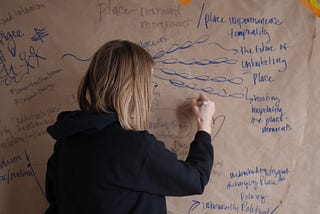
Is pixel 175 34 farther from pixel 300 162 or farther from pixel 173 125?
pixel 300 162

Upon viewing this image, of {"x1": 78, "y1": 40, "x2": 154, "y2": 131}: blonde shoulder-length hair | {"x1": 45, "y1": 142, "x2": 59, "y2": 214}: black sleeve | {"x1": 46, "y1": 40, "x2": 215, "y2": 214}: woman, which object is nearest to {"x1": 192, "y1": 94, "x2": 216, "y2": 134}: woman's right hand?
{"x1": 46, "y1": 40, "x2": 215, "y2": 214}: woman

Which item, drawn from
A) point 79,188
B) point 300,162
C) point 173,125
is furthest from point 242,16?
point 79,188

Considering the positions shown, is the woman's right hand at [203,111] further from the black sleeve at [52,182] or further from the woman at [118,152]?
the black sleeve at [52,182]

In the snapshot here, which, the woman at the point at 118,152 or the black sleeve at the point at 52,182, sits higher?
the woman at the point at 118,152

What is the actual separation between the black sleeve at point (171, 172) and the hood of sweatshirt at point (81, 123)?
0.40ft

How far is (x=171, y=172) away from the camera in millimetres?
834

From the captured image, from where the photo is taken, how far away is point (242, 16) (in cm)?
115

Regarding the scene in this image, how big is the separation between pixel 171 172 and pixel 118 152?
152mm

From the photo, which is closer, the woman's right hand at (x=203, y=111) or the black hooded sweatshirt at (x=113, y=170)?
the black hooded sweatshirt at (x=113, y=170)

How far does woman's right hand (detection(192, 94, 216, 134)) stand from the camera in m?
1.06

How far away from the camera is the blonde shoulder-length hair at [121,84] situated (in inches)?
33.7

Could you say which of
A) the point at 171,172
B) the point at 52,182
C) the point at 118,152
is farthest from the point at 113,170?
the point at 52,182

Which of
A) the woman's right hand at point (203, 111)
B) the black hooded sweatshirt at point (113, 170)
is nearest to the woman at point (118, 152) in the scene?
the black hooded sweatshirt at point (113, 170)

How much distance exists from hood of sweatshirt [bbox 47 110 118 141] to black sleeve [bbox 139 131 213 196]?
123mm
